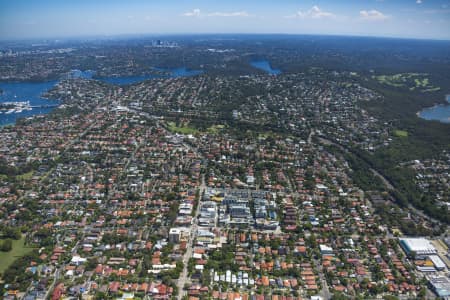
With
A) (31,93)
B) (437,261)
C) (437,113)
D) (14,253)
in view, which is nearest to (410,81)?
(437,113)

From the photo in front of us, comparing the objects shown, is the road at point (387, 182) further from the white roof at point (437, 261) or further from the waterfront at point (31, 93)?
Result: the waterfront at point (31, 93)

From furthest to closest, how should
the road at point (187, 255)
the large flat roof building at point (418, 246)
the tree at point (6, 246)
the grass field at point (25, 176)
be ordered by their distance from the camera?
the grass field at point (25, 176)
the large flat roof building at point (418, 246)
the tree at point (6, 246)
the road at point (187, 255)

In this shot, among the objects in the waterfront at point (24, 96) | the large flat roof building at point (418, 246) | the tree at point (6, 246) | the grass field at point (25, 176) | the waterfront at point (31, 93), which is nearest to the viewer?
the tree at point (6, 246)

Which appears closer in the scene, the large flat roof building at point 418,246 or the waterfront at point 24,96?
the large flat roof building at point 418,246

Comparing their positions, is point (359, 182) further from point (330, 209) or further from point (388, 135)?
point (388, 135)

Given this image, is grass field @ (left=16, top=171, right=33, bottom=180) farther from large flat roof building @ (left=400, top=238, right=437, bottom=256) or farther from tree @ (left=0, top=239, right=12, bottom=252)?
large flat roof building @ (left=400, top=238, right=437, bottom=256)

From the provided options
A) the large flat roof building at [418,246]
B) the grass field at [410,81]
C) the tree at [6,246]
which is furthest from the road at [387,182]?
the grass field at [410,81]

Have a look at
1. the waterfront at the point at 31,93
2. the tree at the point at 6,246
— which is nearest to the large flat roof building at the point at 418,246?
the tree at the point at 6,246

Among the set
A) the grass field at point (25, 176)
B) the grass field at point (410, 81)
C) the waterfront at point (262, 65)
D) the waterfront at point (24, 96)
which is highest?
the waterfront at point (262, 65)

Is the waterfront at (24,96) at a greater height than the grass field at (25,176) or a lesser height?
greater
